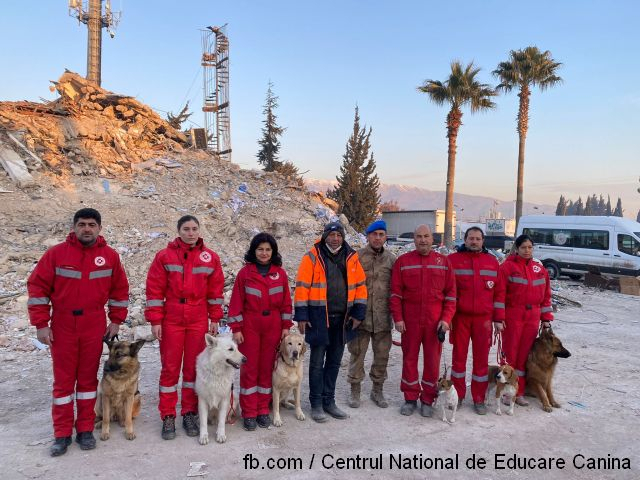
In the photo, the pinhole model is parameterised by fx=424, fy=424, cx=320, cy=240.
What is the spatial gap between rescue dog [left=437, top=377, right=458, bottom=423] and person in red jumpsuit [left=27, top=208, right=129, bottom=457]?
11.2 ft

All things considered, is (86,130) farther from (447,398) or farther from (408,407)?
(447,398)

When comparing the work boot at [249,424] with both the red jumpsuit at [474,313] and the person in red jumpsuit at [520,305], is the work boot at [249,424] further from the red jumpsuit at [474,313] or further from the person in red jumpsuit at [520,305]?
the person in red jumpsuit at [520,305]

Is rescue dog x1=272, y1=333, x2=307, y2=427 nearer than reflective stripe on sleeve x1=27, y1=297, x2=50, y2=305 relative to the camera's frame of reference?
No

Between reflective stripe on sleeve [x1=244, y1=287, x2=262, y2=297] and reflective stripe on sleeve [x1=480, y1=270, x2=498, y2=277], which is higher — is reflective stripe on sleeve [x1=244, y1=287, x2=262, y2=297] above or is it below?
below

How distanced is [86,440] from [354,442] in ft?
7.92

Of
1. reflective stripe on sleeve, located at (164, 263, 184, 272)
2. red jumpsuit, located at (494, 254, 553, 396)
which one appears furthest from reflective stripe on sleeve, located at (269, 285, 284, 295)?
red jumpsuit, located at (494, 254, 553, 396)

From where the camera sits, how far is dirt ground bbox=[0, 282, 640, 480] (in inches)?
138

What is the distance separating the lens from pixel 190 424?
4.09m

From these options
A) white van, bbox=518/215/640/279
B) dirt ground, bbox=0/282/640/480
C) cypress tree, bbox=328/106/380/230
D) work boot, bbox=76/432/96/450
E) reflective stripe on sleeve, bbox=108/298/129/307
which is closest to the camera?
dirt ground, bbox=0/282/640/480

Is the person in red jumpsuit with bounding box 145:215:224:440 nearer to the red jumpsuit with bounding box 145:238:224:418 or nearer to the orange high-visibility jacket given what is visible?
the red jumpsuit with bounding box 145:238:224:418

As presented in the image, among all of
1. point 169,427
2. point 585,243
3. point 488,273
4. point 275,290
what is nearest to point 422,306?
point 488,273

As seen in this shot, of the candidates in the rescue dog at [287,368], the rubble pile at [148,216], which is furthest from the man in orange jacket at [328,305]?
the rubble pile at [148,216]

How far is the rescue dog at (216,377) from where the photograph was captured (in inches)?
155

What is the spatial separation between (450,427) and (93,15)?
99.8ft
